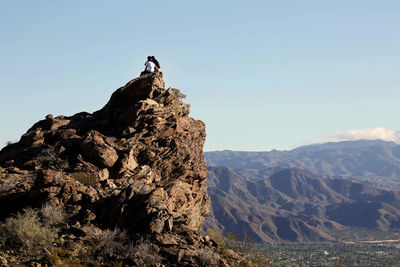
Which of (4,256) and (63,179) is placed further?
(63,179)

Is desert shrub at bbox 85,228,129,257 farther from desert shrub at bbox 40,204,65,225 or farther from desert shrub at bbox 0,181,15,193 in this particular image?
desert shrub at bbox 0,181,15,193

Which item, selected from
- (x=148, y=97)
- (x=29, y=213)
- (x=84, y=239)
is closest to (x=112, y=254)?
(x=84, y=239)

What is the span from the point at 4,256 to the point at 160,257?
7201 millimetres

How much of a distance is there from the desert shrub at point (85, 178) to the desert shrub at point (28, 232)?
4436 millimetres

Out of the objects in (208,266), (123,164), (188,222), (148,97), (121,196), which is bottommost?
(208,266)

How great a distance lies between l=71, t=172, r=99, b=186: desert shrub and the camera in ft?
80.1

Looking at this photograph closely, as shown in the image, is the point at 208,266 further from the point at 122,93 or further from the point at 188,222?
the point at 122,93

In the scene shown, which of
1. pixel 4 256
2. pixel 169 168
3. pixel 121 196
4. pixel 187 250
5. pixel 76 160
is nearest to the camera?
pixel 4 256

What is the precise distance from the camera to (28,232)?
19.3m

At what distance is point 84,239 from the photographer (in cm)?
2009

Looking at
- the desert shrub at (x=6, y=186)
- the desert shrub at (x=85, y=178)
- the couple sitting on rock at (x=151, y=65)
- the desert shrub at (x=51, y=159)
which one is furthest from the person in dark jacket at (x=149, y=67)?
the desert shrub at (x=6, y=186)

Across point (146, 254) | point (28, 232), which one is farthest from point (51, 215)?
point (146, 254)

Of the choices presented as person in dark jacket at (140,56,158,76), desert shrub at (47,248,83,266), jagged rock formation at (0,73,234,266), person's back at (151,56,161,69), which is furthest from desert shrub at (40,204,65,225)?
person's back at (151,56,161,69)

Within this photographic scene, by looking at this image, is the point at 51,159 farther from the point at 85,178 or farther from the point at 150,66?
the point at 150,66
